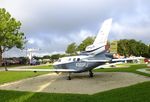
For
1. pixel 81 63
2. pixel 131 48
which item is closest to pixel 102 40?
pixel 81 63

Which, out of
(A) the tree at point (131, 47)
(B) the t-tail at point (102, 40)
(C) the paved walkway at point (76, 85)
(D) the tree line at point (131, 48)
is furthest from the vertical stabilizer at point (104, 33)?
(A) the tree at point (131, 47)

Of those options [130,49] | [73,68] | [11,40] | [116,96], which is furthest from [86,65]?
[130,49]

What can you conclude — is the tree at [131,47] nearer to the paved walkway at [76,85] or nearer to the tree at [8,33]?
the tree at [8,33]

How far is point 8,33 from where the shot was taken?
78875 millimetres

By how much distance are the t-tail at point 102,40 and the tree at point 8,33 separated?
2033 inches

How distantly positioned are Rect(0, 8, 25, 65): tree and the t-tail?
5163cm

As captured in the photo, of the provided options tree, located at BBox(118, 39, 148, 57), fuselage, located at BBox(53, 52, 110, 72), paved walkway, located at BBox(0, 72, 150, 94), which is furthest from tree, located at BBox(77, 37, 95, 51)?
paved walkway, located at BBox(0, 72, 150, 94)

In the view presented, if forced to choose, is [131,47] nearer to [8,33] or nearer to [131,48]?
[131,48]

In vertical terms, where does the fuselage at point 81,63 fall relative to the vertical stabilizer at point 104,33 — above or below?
below

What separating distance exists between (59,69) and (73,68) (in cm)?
138

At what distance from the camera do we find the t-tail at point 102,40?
27953mm

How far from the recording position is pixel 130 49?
150m

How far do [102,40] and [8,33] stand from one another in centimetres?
5390

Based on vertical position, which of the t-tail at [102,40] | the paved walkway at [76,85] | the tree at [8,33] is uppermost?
the tree at [8,33]
